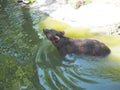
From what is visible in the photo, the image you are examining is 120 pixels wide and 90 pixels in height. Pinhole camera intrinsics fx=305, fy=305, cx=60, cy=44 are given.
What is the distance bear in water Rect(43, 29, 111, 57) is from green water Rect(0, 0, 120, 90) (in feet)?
0.82

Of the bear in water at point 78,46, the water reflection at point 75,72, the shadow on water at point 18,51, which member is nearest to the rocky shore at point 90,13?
the shadow on water at point 18,51

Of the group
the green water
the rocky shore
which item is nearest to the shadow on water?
the green water

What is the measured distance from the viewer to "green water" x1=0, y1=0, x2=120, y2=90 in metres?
9.90

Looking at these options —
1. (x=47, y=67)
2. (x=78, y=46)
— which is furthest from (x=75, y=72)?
(x=78, y=46)

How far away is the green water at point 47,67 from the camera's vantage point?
9896mm

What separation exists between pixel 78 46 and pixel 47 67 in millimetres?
1464

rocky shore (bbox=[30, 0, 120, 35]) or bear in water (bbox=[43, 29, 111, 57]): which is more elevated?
bear in water (bbox=[43, 29, 111, 57])

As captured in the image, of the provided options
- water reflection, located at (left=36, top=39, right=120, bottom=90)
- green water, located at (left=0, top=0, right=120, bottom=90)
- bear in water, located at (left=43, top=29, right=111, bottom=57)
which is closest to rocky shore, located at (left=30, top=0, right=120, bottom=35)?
green water, located at (left=0, top=0, right=120, bottom=90)

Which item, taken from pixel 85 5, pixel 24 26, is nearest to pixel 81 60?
pixel 24 26

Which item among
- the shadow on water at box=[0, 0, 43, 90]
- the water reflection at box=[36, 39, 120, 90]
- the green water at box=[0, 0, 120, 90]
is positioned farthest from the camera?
the shadow on water at box=[0, 0, 43, 90]

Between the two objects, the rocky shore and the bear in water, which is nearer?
the bear in water

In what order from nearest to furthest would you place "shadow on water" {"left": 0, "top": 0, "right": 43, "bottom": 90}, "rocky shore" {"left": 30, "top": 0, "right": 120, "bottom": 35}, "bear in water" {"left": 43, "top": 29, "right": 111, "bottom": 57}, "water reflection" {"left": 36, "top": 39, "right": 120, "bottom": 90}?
"water reflection" {"left": 36, "top": 39, "right": 120, "bottom": 90}
"shadow on water" {"left": 0, "top": 0, "right": 43, "bottom": 90}
"bear in water" {"left": 43, "top": 29, "right": 111, "bottom": 57}
"rocky shore" {"left": 30, "top": 0, "right": 120, "bottom": 35}

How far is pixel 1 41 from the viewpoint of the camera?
588 inches

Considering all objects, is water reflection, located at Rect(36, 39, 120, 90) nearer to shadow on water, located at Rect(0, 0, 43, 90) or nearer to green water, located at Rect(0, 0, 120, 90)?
green water, located at Rect(0, 0, 120, 90)
